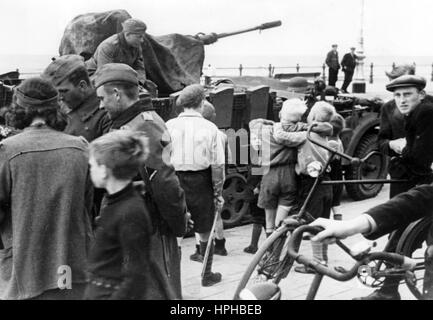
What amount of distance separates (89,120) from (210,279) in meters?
1.79

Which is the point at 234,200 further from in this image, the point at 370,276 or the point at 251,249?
the point at 370,276

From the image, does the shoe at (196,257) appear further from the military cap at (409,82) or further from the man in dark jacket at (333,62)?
the man in dark jacket at (333,62)

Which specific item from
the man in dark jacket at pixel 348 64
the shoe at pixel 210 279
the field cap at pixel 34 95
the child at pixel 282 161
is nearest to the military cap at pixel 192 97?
the child at pixel 282 161

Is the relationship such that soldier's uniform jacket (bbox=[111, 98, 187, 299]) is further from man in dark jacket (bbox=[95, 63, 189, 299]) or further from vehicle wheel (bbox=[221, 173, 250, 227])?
vehicle wheel (bbox=[221, 173, 250, 227])

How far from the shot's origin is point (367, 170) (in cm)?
911

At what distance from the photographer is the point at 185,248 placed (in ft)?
22.3

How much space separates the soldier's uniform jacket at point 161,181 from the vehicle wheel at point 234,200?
346 centimetres

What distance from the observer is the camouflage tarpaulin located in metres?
7.29

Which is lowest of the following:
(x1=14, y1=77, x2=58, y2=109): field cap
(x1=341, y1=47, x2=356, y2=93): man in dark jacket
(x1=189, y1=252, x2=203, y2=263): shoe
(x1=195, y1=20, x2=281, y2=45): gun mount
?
(x1=189, y1=252, x2=203, y2=263): shoe

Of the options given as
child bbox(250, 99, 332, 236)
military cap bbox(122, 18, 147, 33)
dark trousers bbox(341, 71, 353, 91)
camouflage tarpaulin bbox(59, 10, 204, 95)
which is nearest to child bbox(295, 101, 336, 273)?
child bbox(250, 99, 332, 236)

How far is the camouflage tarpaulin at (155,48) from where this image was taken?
23.9ft

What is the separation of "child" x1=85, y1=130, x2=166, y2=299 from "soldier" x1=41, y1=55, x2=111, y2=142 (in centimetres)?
131

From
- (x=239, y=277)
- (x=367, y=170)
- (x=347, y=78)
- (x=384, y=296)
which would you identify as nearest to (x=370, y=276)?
(x=384, y=296)
